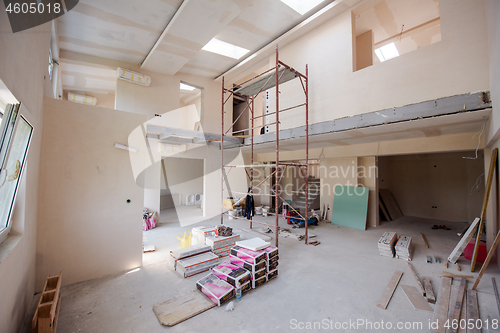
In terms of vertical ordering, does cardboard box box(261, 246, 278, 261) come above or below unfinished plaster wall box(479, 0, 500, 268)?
below

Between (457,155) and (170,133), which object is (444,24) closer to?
(457,155)

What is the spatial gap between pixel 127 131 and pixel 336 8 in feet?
A: 16.7

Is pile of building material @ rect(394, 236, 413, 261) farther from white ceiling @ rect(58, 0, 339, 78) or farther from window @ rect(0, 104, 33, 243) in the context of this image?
window @ rect(0, 104, 33, 243)

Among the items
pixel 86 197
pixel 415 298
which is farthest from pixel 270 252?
pixel 86 197

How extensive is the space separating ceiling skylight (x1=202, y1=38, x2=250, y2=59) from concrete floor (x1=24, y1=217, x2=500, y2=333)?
5742 mm

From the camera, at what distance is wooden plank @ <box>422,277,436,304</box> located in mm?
2679

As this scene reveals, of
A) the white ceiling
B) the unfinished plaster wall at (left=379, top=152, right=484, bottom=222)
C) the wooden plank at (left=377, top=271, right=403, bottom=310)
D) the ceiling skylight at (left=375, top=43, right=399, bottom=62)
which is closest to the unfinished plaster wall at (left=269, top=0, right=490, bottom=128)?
the white ceiling

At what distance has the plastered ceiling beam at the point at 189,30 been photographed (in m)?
4.06

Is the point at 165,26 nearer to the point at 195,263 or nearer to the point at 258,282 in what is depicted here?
the point at 195,263

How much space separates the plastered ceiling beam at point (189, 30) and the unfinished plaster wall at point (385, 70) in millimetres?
2246

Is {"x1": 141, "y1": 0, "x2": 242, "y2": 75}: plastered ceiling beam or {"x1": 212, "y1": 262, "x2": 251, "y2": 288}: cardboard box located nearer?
{"x1": 212, "y1": 262, "x2": 251, "y2": 288}: cardboard box

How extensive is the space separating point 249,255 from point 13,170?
2.80m

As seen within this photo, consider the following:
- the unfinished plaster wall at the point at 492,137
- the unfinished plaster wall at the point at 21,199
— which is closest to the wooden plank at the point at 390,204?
the unfinished plaster wall at the point at 492,137

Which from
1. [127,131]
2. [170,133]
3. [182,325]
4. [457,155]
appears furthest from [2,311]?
[457,155]
